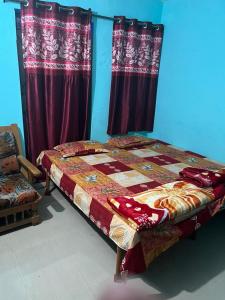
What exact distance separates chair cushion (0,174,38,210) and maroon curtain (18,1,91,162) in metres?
0.51

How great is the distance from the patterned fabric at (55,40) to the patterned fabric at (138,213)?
1.76 metres

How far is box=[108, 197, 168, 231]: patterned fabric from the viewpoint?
1420mm

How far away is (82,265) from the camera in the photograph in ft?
6.06

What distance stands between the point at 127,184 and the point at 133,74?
1742 millimetres

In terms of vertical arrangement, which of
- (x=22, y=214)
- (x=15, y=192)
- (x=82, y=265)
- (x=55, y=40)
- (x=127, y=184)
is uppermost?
(x=55, y=40)

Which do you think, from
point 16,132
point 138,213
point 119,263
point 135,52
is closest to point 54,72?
point 16,132

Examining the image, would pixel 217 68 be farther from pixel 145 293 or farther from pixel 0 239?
pixel 0 239

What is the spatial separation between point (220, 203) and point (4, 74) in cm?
243

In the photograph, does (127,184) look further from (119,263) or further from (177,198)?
(119,263)

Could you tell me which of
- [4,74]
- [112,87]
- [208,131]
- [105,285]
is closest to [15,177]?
[4,74]

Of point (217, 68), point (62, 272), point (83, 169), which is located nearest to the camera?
point (62, 272)

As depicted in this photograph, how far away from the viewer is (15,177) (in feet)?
8.03

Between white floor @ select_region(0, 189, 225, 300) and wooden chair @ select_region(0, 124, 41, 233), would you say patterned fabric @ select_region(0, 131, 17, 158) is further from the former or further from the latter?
white floor @ select_region(0, 189, 225, 300)

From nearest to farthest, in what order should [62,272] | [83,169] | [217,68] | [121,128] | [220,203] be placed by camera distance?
[62,272] → [220,203] → [83,169] → [217,68] → [121,128]
